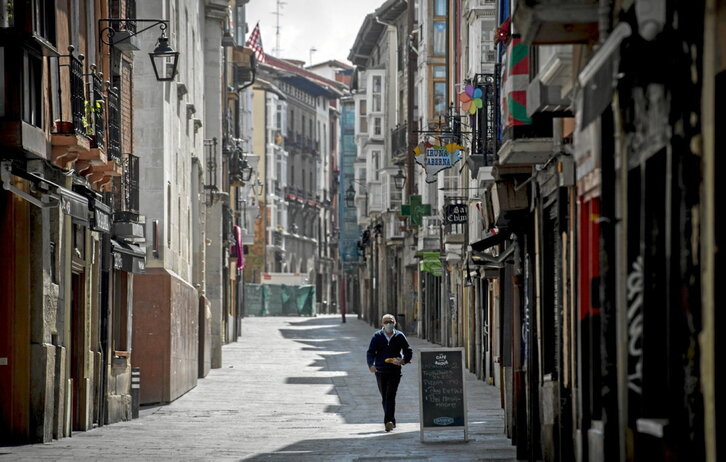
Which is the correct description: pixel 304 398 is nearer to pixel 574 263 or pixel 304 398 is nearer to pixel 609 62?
pixel 574 263

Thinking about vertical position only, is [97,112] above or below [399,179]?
below

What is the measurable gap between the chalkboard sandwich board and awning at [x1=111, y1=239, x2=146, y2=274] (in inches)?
265

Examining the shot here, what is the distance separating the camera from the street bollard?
27.0m

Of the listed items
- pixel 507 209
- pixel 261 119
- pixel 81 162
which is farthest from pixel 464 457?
pixel 261 119

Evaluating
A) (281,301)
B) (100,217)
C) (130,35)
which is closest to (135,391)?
(100,217)

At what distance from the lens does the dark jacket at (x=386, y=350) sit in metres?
23.3

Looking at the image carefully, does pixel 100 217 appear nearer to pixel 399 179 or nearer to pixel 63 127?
pixel 63 127

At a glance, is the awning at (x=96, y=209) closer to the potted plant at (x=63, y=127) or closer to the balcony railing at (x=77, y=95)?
the balcony railing at (x=77, y=95)

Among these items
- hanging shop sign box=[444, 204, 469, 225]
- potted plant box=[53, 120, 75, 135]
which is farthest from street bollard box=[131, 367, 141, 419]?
hanging shop sign box=[444, 204, 469, 225]

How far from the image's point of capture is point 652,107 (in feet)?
37.5

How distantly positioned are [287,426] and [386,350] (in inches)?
96.2

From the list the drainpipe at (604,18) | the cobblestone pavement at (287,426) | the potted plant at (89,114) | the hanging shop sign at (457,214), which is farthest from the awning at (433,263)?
the drainpipe at (604,18)

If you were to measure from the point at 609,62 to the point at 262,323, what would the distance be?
228ft

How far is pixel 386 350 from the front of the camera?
23.3 meters
